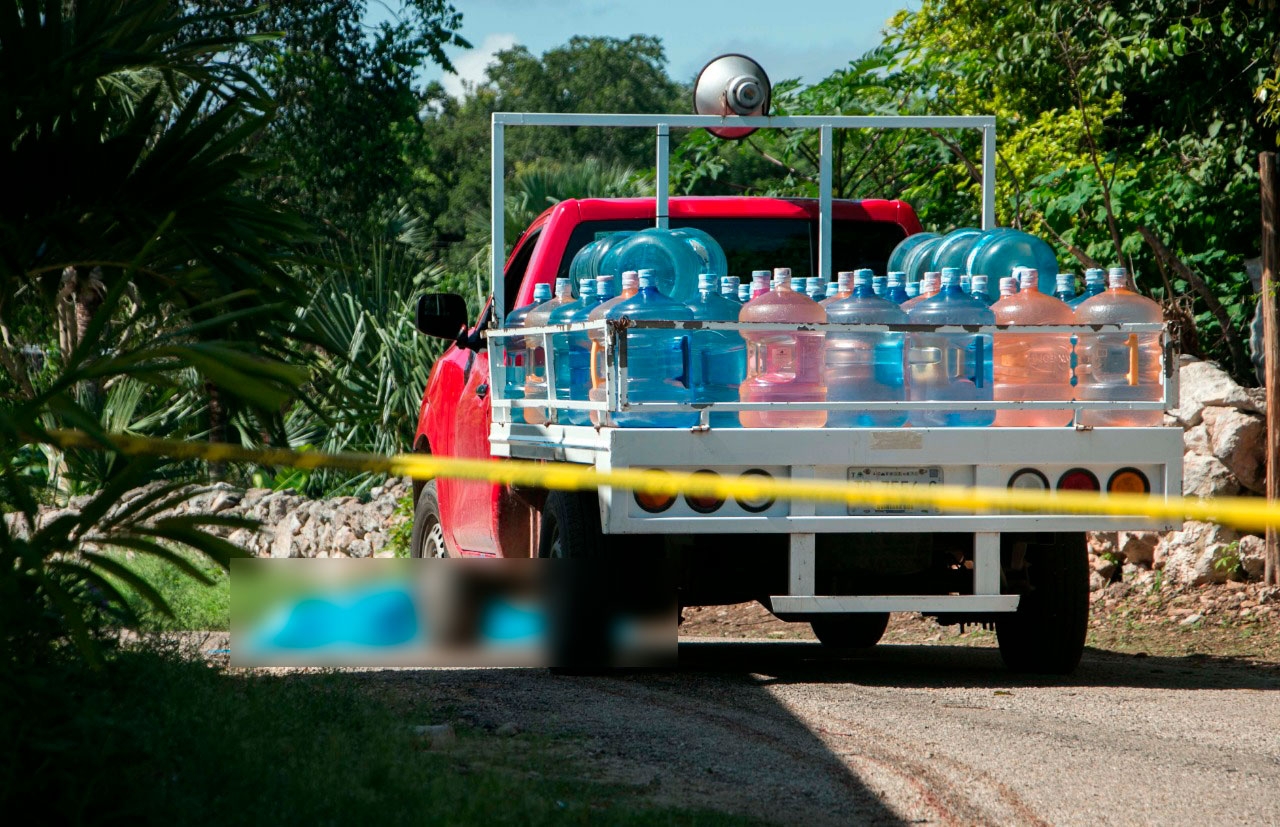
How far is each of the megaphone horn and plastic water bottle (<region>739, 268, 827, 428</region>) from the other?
2186 mm

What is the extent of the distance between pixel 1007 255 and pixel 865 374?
1588 mm

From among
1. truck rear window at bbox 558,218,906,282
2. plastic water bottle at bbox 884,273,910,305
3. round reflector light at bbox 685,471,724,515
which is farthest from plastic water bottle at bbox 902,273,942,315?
truck rear window at bbox 558,218,906,282

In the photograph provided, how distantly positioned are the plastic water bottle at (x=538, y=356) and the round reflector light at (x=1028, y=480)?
81.9 inches

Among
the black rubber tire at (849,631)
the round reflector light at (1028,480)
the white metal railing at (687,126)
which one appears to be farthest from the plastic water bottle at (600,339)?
the black rubber tire at (849,631)

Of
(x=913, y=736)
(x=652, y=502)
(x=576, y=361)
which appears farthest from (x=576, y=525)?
(x=913, y=736)

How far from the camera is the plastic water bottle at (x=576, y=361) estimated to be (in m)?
7.12

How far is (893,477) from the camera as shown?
6586 mm

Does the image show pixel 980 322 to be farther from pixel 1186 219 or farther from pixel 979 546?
pixel 1186 219

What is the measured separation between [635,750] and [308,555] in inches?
408

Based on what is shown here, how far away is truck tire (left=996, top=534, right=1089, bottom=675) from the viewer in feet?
23.6

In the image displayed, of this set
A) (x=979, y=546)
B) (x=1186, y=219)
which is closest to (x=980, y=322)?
(x=979, y=546)

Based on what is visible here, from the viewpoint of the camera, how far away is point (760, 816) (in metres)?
4.51

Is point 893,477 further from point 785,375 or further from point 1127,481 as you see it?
point 1127,481

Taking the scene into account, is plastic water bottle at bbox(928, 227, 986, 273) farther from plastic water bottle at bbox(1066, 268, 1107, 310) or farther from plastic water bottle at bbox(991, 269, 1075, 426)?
plastic water bottle at bbox(991, 269, 1075, 426)
